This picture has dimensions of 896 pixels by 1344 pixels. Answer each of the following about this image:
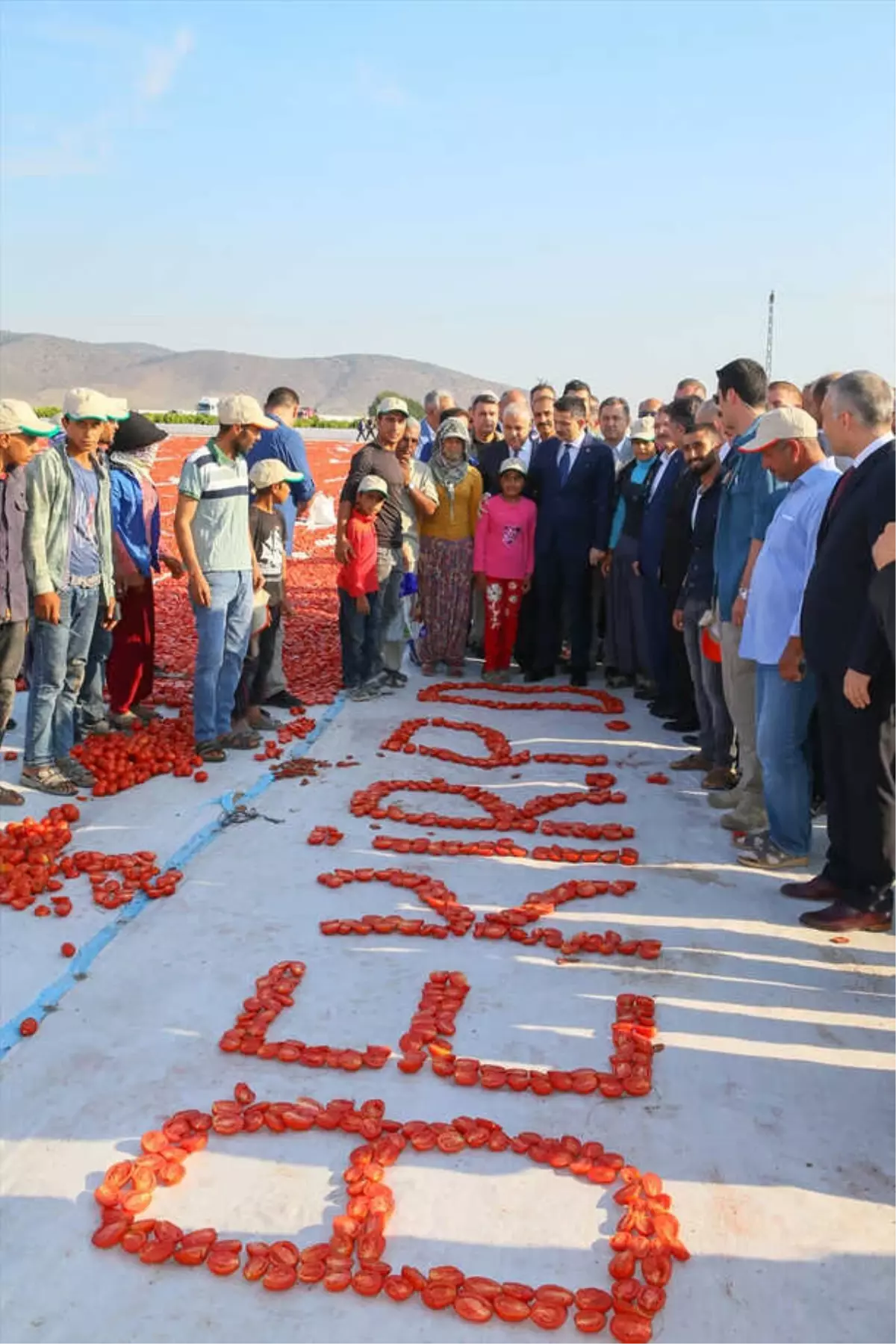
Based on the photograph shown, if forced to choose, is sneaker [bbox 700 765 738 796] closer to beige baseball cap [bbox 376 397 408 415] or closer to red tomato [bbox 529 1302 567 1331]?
beige baseball cap [bbox 376 397 408 415]

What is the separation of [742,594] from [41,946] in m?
3.58

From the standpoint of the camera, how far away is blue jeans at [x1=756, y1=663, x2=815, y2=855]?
4953 mm

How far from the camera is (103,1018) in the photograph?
3797 millimetres

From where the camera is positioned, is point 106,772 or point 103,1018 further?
point 106,772

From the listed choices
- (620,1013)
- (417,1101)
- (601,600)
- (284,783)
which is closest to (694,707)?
(601,600)

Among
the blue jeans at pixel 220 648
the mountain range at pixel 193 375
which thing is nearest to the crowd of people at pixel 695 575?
the blue jeans at pixel 220 648

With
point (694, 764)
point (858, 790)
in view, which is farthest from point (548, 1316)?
point (694, 764)

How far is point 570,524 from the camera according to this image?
8.60 metres

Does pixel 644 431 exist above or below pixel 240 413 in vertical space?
above

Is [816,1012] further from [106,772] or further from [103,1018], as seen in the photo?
[106,772]

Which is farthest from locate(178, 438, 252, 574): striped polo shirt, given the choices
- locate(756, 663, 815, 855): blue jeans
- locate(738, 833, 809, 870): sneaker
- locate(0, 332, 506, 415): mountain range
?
locate(0, 332, 506, 415): mountain range

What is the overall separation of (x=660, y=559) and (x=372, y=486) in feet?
7.09

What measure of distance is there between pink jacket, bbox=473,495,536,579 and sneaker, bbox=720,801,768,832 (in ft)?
11.8

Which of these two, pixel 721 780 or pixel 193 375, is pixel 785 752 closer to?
pixel 721 780
